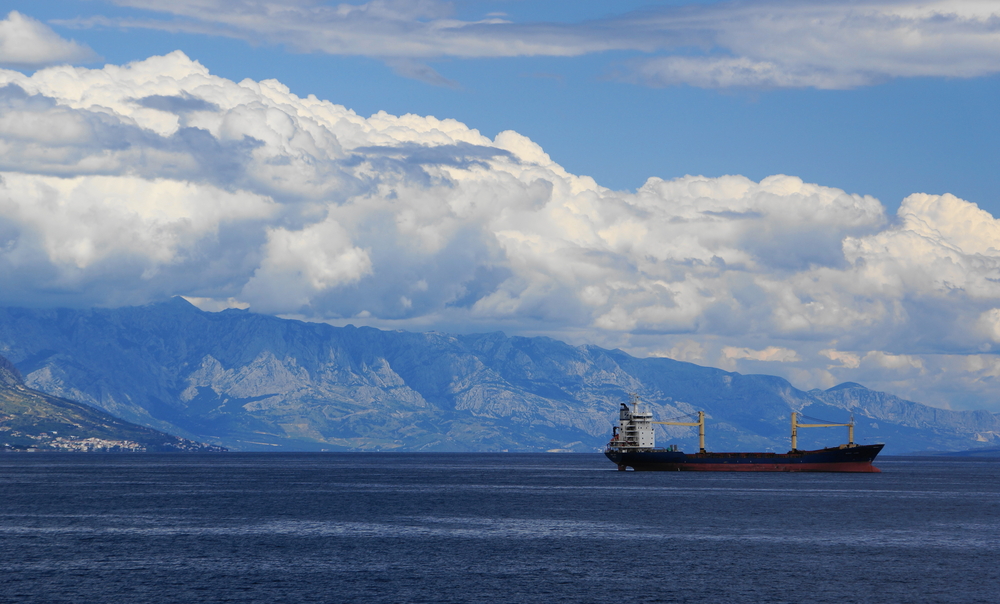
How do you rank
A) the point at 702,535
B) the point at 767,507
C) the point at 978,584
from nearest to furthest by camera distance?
the point at 978,584
the point at 702,535
the point at 767,507

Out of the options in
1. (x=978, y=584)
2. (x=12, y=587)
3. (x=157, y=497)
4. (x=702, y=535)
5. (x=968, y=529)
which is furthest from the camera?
(x=157, y=497)

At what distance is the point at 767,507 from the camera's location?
6560 inches

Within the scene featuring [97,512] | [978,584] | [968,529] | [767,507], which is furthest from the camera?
[767,507]

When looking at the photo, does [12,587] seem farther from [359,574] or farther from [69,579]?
[359,574]

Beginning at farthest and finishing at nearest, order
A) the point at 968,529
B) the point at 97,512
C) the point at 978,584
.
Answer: the point at 97,512 < the point at 968,529 < the point at 978,584

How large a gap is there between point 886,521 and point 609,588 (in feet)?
241

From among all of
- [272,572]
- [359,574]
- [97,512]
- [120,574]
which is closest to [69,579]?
[120,574]

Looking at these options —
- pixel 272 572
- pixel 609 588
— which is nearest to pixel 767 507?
pixel 609 588

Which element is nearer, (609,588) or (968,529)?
(609,588)

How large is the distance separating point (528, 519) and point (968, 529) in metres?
59.2

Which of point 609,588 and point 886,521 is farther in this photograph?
point 886,521

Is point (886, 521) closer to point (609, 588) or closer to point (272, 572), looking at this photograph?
point (609, 588)

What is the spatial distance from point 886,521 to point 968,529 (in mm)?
11102

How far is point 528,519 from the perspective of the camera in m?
145
